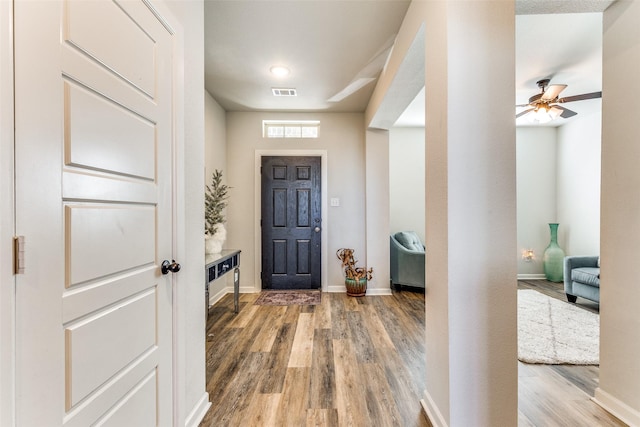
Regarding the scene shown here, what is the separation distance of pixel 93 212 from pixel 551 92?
12.8 feet

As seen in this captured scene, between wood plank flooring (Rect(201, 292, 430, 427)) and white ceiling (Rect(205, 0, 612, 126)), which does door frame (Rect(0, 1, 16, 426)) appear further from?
white ceiling (Rect(205, 0, 612, 126))

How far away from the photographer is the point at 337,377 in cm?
185

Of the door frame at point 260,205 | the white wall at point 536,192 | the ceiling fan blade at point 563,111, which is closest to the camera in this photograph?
the ceiling fan blade at point 563,111

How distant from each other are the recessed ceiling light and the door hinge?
264 centimetres

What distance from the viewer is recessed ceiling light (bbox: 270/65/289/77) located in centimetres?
278

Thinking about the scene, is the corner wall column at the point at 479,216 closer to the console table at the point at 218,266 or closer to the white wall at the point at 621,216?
the white wall at the point at 621,216

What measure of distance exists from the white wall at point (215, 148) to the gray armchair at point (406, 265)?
2.47m

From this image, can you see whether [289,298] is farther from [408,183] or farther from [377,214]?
[408,183]

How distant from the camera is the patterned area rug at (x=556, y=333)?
81.9 inches

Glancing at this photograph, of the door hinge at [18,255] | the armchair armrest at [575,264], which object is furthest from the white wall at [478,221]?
the armchair armrest at [575,264]

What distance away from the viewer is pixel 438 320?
54.3 inches

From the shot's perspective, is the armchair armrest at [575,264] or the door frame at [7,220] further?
the armchair armrest at [575,264]

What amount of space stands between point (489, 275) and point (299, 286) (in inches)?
120

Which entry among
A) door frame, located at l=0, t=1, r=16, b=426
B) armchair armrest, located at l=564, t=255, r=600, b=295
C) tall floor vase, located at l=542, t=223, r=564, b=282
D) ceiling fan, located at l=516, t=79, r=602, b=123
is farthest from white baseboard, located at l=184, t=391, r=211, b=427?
tall floor vase, located at l=542, t=223, r=564, b=282
